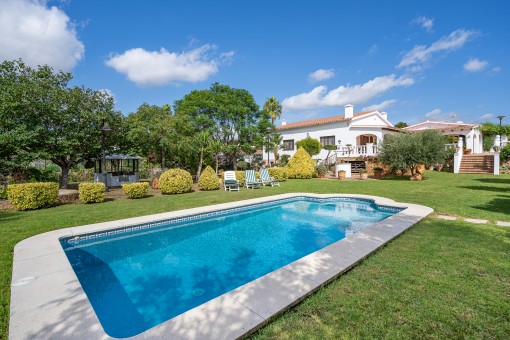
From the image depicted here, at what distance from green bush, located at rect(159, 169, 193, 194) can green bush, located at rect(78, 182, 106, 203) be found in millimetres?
2995

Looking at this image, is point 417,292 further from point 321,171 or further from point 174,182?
point 321,171

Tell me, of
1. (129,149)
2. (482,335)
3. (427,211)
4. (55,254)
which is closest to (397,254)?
(482,335)

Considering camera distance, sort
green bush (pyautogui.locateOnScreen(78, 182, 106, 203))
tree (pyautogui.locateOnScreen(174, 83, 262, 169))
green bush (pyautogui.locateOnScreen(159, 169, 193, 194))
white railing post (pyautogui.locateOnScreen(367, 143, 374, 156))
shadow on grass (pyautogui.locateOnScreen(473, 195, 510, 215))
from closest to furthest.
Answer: shadow on grass (pyautogui.locateOnScreen(473, 195, 510, 215)) → green bush (pyautogui.locateOnScreen(78, 182, 106, 203)) → green bush (pyautogui.locateOnScreen(159, 169, 193, 194)) → white railing post (pyautogui.locateOnScreen(367, 143, 374, 156)) → tree (pyautogui.locateOnScreen(174, 83, 262, 169))

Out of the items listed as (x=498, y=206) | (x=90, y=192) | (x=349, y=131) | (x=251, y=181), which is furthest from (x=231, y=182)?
(x=349, y=131)

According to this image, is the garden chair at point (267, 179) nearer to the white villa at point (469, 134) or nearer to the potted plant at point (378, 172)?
the potted plant at point (378, 172)

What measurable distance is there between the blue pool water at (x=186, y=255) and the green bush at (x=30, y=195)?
196 inches

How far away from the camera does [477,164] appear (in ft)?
67.4

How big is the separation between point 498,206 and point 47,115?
19859 mm

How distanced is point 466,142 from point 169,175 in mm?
29557

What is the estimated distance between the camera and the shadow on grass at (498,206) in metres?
7.68

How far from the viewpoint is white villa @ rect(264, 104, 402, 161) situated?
77.6 ft

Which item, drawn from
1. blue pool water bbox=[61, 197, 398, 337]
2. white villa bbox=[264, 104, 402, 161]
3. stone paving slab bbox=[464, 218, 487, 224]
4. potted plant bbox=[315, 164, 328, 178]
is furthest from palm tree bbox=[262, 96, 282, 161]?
stone paving slab bbox=[464, 218, 487, 224]

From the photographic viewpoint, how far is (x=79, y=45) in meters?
13.8

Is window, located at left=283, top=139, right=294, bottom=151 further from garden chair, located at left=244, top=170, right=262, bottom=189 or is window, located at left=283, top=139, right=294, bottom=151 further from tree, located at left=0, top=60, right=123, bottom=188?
tree, located at left=0, top=60, right=123, bottom=188
